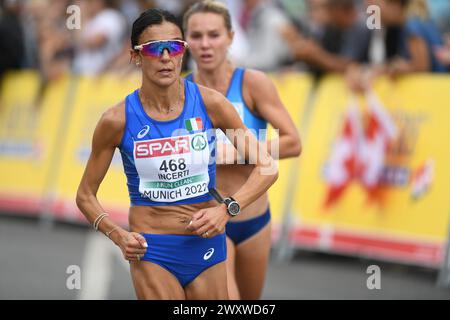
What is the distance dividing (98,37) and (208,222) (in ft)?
31.6

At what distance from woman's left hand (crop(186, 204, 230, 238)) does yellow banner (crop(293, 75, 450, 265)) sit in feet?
16.1

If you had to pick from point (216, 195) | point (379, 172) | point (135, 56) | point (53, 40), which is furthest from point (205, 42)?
point (53, 40)

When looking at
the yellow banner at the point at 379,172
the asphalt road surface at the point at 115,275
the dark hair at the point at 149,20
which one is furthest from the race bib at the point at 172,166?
the yellow banner at the point at 379,172

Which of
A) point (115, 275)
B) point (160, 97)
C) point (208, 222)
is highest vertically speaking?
point (160, 97)

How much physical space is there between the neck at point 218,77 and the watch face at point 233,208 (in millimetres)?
1493

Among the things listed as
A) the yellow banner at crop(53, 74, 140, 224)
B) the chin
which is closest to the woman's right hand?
the chin

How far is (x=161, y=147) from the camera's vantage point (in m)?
5.45


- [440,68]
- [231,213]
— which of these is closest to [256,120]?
[231,213]

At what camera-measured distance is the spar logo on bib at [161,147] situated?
214 inches

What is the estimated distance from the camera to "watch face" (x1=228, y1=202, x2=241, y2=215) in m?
5.43

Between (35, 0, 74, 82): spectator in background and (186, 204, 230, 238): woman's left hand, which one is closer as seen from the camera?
(186, 204, 230, 238): woman's left hand

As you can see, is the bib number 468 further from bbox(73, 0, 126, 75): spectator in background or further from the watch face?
bbox(73, 0, 126, 75): spectator in background

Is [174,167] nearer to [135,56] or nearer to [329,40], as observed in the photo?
[135,56]

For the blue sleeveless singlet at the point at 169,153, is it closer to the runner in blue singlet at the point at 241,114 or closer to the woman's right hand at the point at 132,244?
the woman's right hand at the point at 132,244
